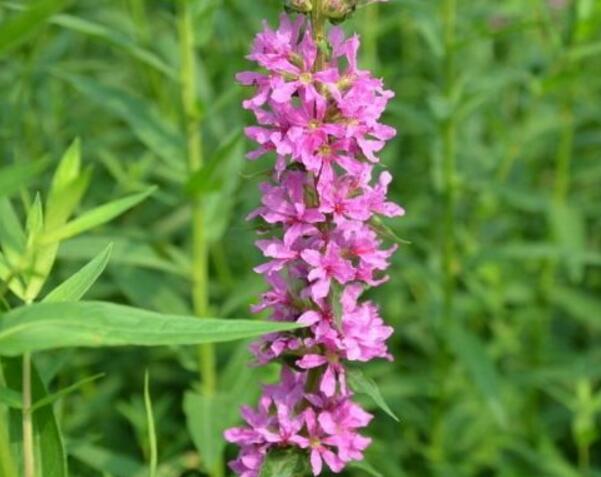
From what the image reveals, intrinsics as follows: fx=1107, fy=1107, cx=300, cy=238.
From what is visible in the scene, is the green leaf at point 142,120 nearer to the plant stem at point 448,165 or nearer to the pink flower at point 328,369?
the plant stem at point 448,165

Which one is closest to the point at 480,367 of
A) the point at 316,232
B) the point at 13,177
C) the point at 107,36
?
the point at 107,36

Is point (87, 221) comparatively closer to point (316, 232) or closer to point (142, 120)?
point (316, 232)

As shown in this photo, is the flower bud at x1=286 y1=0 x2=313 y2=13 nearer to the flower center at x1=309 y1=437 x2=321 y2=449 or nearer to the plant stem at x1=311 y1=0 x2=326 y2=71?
the plant stem at x1=311 y1=0 x2=326 y2=71

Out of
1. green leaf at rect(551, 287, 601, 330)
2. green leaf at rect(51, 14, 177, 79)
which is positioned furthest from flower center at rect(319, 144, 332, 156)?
green leaf at rect(551, 287, 601, 330)

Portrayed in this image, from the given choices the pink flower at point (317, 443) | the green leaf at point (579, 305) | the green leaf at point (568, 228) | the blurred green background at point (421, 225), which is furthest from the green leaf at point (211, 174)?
the green leaf at point (579, 305)

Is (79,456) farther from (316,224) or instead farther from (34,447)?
(316,224)
